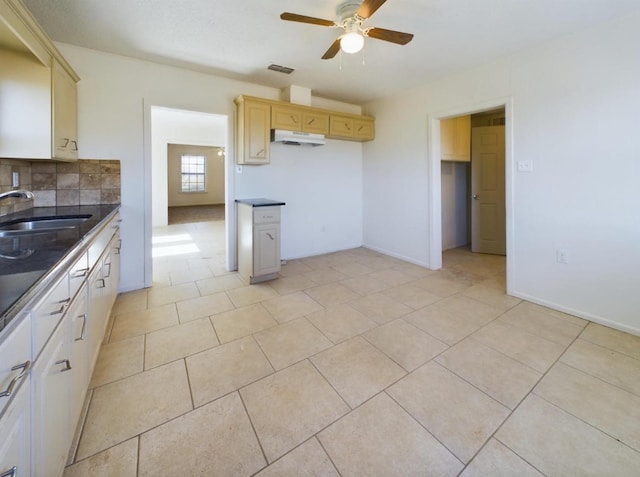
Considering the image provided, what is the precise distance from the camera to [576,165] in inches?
98.0

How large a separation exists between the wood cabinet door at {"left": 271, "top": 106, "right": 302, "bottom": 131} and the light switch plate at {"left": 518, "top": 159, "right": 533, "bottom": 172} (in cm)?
261

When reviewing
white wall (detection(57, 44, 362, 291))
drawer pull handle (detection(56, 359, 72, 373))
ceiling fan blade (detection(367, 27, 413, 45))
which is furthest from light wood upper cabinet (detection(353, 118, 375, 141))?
drawer pull handle (detection(56, 359, 72, 373))

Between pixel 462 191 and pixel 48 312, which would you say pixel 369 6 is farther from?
pixel 462 191

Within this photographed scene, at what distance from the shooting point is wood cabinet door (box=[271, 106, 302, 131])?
12.0ft

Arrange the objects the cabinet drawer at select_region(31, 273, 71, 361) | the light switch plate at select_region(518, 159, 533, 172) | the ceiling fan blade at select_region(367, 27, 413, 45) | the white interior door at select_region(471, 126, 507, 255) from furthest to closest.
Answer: the white interior door at select_region(471, 126, 507, 255)
the light switch plate at select_region(518, 159, 533, 172)
the ceiling fan blade at select_region(367, 27, 413, 45)
the cabinet drawer at select_region(31, 273, 71, 361)

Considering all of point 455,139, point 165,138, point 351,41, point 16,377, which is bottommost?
point 16,377

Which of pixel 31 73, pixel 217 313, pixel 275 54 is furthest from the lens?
pixel 275 54

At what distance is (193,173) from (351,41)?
11.7 meters

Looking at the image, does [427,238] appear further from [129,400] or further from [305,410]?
[129,400]

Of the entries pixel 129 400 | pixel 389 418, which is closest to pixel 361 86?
pixel 389 418

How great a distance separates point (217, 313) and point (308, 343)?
987 mm

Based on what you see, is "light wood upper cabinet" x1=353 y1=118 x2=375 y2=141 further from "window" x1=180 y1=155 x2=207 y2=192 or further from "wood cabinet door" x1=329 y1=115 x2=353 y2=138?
"window" x1=180 y1=155 x2=207 y2=192

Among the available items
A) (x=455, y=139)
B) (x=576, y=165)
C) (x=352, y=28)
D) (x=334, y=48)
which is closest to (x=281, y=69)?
(x=334, y=48)

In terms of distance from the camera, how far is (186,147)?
11812 mm
